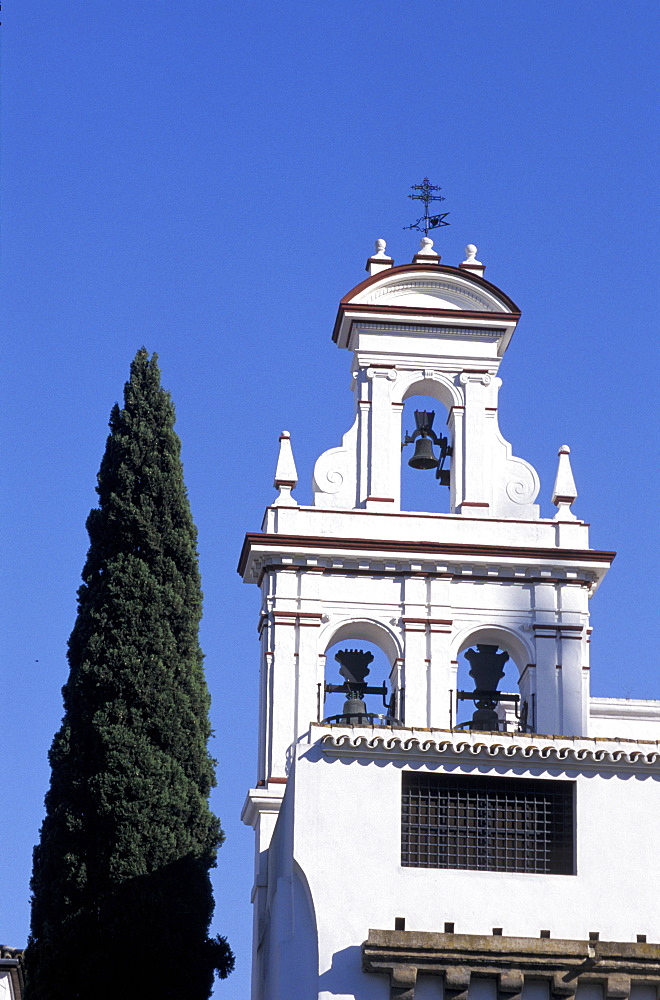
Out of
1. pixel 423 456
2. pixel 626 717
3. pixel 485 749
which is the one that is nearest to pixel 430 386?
pixel 423 456

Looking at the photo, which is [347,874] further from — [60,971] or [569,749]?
[60,971]

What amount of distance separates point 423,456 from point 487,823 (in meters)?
12.3

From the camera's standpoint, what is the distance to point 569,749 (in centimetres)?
3228

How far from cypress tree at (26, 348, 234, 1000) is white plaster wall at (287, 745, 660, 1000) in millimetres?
6228

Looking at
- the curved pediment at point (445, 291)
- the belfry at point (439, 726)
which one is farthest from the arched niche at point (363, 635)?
the curved pediment at point (445, 291)

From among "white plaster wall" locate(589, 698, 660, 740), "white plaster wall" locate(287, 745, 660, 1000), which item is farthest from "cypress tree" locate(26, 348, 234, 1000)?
"white plaster wall" locate(589, 698, 660, 740)

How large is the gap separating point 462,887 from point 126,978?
7.42m

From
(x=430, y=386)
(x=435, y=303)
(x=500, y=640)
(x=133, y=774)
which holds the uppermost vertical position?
(x=435, y=303)

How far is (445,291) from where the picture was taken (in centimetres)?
4359

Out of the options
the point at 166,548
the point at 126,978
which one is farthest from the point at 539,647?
the point at 126,978

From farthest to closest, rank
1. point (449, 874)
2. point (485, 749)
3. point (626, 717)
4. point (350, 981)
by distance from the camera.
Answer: point (626, 717) → point (485, 749) → point (449, 874) → point (350, 981)

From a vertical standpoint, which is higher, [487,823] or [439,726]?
[439,726]

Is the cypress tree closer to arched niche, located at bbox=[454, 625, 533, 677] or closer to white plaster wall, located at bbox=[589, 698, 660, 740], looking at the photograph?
arched niche, located at bbox=[454, 625, 533, 677]

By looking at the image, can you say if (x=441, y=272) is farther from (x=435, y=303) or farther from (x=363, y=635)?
(x=363, y=635)
